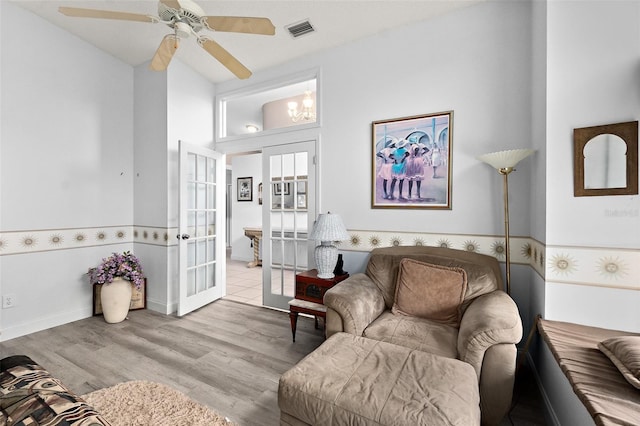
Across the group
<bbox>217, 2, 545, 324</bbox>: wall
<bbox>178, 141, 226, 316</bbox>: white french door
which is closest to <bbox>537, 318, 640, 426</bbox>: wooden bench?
<bbox>217, 2, 545, 324</bbox>: wall

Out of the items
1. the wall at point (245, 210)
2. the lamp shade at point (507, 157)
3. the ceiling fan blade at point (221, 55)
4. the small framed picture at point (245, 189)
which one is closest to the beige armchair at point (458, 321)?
the lamp shade at point (507, 157)

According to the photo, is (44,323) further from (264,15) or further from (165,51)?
(264,15)

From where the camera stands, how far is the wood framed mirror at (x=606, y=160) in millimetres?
1509

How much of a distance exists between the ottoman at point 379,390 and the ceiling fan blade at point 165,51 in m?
2.15

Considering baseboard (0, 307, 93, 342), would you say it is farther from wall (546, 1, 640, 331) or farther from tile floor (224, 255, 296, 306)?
wall (546, 1, 640, 331)

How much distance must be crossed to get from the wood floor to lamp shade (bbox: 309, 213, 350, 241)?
0.94 meters

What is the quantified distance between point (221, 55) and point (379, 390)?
222 centimetres

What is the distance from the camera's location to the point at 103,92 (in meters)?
3.22

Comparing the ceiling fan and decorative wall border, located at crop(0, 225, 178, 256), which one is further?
decorative wall border, located at crop(0, 225, 178, 256)

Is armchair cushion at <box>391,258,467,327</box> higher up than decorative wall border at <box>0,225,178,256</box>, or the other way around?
decorative wall border at <box>0,225,178,256</box>

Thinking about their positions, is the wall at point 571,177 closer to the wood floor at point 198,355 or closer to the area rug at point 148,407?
the wood floor at point 198,355

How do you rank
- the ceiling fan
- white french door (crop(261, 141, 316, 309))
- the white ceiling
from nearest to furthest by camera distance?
the ceiling fan, the white ceiling, white french door (crop(261, 141, 316, 309))

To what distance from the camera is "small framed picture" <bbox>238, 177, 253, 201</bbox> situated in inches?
255

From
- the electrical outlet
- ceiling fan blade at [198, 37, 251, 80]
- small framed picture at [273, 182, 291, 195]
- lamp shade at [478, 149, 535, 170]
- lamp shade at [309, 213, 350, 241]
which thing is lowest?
the electrical outlet
